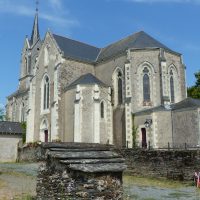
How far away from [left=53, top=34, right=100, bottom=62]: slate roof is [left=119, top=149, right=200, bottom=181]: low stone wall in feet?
62.3

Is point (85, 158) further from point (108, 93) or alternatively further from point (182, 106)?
point (108, 93)

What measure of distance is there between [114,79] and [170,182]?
1917cm

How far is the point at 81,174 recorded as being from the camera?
666 centimetres

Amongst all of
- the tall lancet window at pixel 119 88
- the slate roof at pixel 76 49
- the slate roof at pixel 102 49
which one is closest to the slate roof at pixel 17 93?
the slate roof at pixel 76 49

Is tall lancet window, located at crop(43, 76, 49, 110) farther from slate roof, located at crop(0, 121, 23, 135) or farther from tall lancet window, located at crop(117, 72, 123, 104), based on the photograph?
tall lancet window, located at crop(117, 72, 123, 104)

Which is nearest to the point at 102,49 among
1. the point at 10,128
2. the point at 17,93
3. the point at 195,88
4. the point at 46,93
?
the point at 46,93

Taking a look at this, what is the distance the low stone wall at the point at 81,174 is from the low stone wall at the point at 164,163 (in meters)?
9.65

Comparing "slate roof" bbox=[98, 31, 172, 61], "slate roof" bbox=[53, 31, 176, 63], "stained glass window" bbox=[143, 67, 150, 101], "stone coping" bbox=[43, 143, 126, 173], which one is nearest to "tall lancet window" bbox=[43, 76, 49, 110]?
"slate roof" bbox=[53, 31, 176, 63]

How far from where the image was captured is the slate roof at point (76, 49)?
3619 cm

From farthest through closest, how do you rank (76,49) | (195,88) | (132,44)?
(195,88)
(76,49)
(132,44)

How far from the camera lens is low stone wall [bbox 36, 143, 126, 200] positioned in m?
6.50

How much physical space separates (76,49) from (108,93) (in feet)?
28.7

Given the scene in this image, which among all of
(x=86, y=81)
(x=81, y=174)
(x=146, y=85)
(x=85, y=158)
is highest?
(x=86, y=81)

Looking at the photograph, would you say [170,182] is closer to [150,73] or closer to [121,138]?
[121,138]
